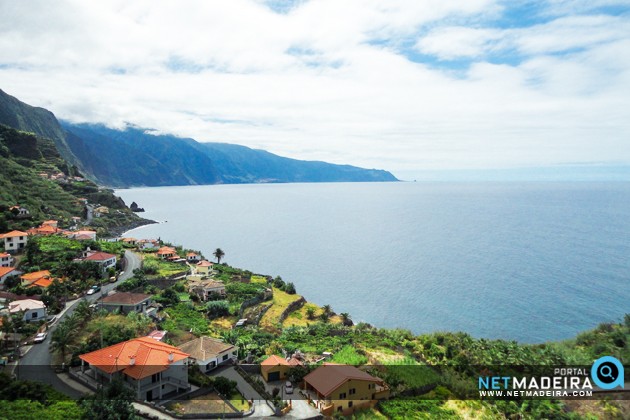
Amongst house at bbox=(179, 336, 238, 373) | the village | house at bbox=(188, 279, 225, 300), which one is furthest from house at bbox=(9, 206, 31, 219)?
house at bbox=(179, 336, 238, 373)

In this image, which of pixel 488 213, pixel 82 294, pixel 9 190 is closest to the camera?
pixel 82 294

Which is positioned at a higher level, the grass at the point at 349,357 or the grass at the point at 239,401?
the grass at the point at 239,401

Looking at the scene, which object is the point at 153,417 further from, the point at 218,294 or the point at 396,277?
the point at 396,277

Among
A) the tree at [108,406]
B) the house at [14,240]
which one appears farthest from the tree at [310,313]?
the house at [14,240]

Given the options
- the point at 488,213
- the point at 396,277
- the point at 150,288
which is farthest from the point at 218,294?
the point at 488,213

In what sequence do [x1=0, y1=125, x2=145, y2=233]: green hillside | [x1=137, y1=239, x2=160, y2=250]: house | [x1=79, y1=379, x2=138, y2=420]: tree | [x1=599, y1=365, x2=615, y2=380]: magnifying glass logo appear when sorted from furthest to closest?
1. [x1=0, y1=125, x2=145, y2=233]: green hillside
2. [x1=137, y1=239, x2=160, y2=250]: house
3. [x1=599, y1=365, x2=615, y2=380]: magnifying glass logo
4. [x1=79, y1=379, x2=138, y2=420]: tree

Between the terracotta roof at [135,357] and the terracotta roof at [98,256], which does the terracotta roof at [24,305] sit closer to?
the terracotta roof at [135,357]

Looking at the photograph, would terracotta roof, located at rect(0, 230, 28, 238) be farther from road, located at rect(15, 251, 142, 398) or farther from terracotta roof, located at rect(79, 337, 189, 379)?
terracotta roof, located at rect(79, 337, 189, 379)
